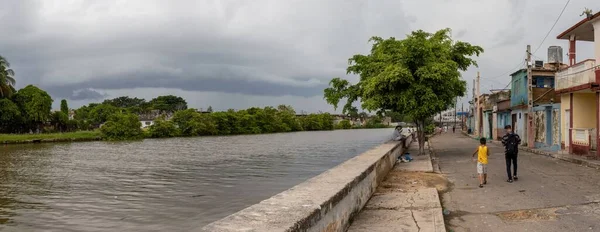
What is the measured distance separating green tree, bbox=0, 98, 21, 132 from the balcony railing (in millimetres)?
66992

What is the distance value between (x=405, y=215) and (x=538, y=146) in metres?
22.8

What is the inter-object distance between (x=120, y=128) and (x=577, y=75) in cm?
6643

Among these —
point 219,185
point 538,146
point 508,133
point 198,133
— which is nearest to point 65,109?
point 198,133

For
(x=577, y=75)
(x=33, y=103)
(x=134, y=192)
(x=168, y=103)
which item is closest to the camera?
(x=134, y=192)

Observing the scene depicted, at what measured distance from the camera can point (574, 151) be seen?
20.3 meters

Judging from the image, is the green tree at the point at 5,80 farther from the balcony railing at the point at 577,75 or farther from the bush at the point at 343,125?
the bush at the point at 343,125

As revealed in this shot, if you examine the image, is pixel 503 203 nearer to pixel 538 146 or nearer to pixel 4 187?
pixel 538 146

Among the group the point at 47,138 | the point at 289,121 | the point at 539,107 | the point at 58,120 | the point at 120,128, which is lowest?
the point at 47,138

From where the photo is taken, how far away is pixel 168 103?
141375 millimetres

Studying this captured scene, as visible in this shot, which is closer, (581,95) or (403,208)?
(403,208)

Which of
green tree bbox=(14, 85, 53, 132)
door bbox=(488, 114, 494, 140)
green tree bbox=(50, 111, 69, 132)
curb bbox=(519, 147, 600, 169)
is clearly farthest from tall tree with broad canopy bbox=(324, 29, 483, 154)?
green tree bbox=(50, 111, 69, 132)

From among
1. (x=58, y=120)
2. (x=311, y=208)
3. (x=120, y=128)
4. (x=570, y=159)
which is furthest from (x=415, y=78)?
(x=58, y=120)

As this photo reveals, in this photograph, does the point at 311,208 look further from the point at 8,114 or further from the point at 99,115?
the point at 99,115

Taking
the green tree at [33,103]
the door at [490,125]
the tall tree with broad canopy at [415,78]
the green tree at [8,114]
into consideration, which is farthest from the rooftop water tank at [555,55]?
the green tree at [33,103]
